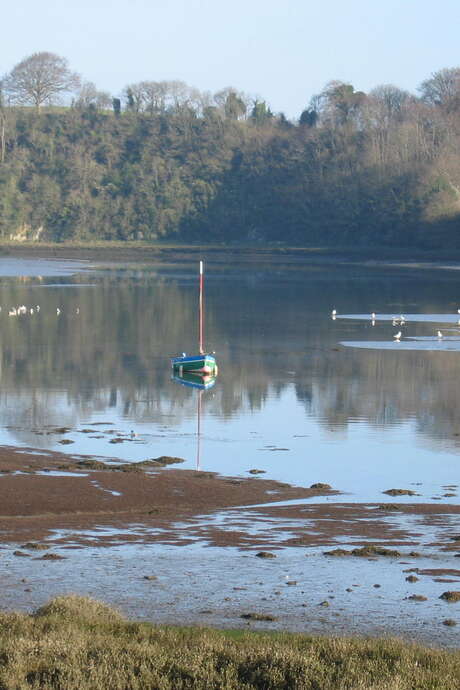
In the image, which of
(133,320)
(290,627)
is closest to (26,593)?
(290,627)

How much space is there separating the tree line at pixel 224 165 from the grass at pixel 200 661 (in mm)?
112146

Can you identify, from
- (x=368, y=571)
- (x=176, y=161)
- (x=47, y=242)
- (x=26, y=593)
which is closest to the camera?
(x=26, y=593)

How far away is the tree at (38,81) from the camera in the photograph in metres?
158

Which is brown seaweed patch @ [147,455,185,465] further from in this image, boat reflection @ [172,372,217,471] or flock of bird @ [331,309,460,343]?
flock of bird @ [331,309,460,343]

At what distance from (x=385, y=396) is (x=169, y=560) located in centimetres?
1811

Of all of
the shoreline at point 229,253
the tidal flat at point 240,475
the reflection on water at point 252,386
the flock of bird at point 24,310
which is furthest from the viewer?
the shoreline at point 229,253

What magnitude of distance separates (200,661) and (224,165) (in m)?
147

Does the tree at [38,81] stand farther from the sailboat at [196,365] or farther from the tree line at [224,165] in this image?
the sailboat at [196,365]

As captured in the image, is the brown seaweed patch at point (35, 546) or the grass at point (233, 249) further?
the grass at point (233, 249)

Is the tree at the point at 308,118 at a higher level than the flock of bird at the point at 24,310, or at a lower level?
higher

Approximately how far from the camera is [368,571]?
15141mm

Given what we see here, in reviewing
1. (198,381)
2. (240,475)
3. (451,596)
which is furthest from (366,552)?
(198,381)

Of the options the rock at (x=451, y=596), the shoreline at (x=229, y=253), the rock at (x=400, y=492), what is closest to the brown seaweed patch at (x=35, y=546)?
the rock at (x=451, y=596)

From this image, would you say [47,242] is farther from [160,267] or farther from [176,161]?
[160,267]
